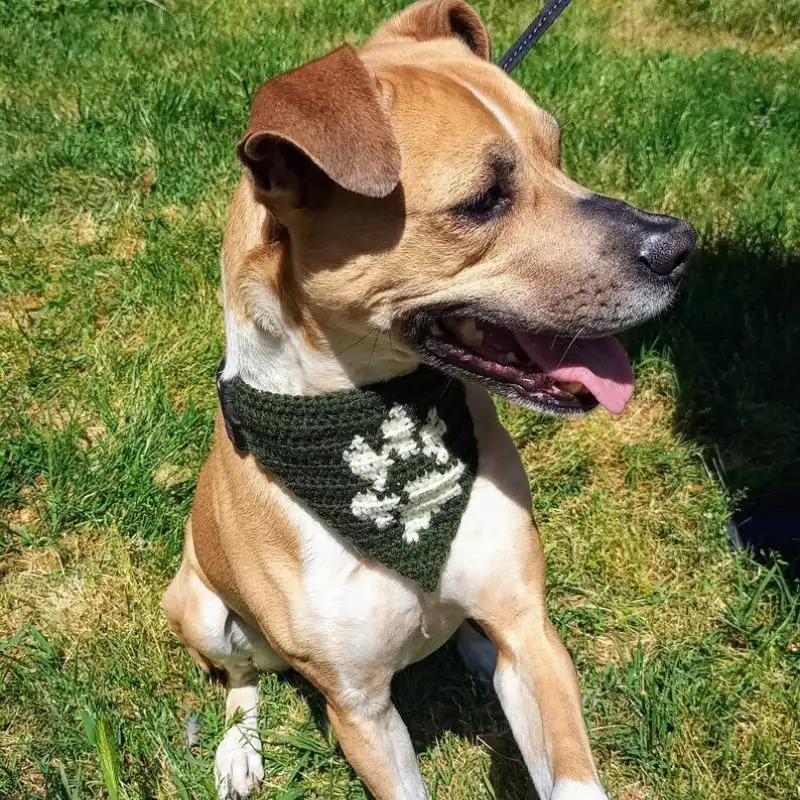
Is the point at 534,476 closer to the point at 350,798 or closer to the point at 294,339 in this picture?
the point at 350,798

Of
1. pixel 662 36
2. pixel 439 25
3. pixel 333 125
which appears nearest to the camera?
pixel 333 125

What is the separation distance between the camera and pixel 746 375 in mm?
4133

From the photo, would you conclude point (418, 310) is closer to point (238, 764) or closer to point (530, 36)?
point (530, 36)

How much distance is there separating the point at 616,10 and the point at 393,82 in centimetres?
536

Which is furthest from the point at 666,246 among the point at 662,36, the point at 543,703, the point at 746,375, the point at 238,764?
the point at 662,36

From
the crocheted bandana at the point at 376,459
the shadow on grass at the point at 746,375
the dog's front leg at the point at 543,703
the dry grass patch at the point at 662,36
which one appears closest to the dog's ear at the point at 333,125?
the crocheted bandana at the point at 376,459

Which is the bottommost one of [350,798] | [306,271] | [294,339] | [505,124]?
[350,798]

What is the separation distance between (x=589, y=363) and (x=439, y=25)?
1.18m

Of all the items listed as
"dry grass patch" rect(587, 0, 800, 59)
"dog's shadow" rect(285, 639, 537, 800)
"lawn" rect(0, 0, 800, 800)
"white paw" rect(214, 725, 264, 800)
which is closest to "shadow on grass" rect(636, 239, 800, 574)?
"lawn" rect(0, 0, 800, 800)

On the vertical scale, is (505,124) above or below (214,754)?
above

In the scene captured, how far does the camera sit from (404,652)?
2.68 meters

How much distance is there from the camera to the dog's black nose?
7.59ft

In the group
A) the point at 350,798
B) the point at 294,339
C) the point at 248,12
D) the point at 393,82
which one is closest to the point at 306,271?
the point at 294,339

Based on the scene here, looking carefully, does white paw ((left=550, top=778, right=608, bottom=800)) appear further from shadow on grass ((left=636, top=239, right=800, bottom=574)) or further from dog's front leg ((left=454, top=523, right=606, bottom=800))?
shadow on grass ((left=636, top=239, right=800, bottom=574))
